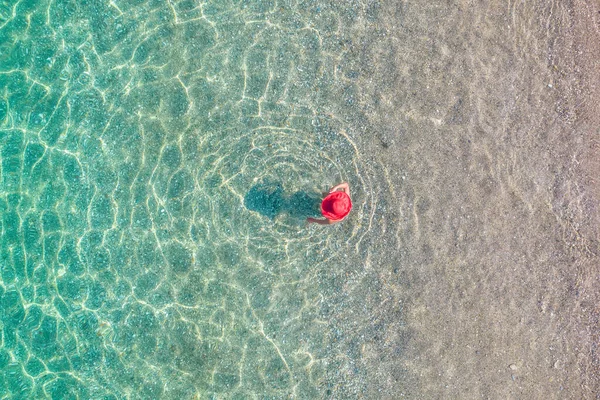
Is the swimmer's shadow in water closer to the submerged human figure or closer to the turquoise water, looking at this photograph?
the turquoise water

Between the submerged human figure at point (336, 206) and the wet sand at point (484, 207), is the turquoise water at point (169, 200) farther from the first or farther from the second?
the wet sand at point (484, 207)

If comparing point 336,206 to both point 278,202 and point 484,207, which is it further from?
point 484,207

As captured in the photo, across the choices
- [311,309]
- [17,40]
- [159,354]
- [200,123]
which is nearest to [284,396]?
[311,309]

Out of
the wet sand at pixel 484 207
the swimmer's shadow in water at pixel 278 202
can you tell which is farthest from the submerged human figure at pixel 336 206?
the wet sand at pixel 484 207

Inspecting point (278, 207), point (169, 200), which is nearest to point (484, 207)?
point (278, 207)

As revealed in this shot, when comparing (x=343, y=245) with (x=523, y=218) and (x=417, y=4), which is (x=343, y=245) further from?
(x=417, y=4)

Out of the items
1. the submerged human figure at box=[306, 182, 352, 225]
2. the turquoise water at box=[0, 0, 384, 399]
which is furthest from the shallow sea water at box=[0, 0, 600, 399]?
the submerged human figure at box=[306, 182, 352, 225]

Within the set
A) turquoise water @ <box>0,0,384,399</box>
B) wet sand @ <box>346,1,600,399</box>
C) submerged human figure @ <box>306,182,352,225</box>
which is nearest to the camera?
submerged human figure @ <box>306,182,352,225</box>
